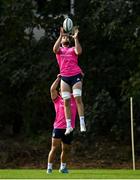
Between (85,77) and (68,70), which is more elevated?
(85,77)

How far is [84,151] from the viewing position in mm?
22453

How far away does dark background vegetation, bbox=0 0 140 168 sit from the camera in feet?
71.6

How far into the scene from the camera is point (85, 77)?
22.8 m

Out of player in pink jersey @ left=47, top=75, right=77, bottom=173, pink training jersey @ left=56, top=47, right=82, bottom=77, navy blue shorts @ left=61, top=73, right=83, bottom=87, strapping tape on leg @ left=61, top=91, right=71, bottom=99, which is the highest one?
pink training jersey @ left=56, top=47, right=82, bottom=77

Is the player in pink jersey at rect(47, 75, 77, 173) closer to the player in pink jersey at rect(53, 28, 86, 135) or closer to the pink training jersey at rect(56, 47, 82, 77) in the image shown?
the player in pink jersey at rect(53, 28, 86, 135)

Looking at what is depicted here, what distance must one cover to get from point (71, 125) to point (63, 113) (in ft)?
1.43

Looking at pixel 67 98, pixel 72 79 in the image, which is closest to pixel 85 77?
pixel 72 79

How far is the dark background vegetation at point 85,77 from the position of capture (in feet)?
71.6

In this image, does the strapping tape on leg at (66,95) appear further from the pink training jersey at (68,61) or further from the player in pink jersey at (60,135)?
the pink training jersey at (68,61)

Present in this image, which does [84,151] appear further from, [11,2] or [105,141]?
[11,2]

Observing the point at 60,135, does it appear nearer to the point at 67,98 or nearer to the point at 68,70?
the point at 67,98

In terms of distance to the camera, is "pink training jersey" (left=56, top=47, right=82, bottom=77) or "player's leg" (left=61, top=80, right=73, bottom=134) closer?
"player's leg" (left=61, top=80, right=73, bottom=134)

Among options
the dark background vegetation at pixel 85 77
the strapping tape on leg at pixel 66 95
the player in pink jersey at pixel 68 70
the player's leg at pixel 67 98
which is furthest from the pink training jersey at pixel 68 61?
the dark background vegetation at pixel 85 77

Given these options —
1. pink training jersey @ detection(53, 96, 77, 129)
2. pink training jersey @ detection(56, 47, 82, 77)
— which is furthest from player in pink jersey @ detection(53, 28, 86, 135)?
pink training jersey @ detection(53, 96, 77, 129)
